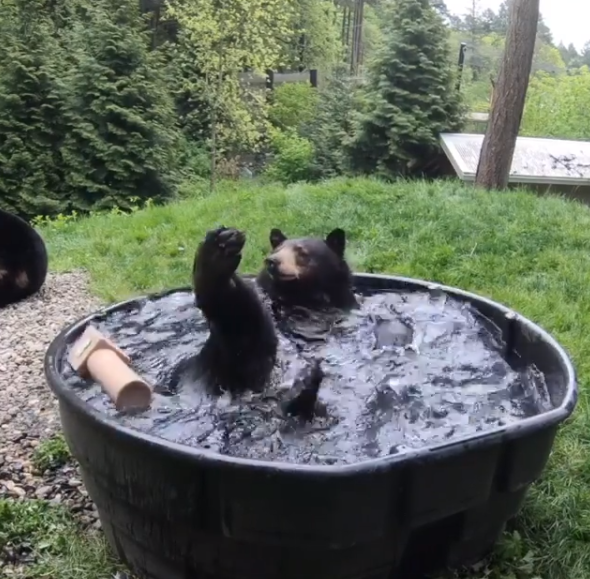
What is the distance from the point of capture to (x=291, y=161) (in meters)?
17.3

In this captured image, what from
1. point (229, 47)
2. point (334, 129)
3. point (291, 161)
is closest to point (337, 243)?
point (229, 47)

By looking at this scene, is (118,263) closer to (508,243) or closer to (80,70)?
(508,243)

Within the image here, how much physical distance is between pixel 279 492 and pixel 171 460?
0.27 m

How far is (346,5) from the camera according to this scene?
31891mm

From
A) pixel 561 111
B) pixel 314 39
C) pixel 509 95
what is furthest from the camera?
pixel 314 39

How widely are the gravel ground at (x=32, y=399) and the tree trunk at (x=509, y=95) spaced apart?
543cm

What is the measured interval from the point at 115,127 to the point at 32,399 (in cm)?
957

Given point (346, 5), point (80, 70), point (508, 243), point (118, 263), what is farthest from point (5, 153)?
point (346, 5)

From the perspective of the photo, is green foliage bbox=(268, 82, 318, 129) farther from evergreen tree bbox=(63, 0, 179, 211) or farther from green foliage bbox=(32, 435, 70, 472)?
green foliage bbox=(32, 435, 70, 472)

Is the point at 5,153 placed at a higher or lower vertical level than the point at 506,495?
A: lower

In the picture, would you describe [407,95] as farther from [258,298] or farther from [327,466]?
[327,466]

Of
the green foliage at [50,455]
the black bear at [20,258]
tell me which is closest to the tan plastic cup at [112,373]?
the green foliage at [50,455]

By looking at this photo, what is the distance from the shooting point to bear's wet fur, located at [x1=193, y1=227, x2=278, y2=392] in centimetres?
209

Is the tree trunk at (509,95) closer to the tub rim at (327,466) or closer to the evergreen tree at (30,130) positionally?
the tub rim at (327,466)
